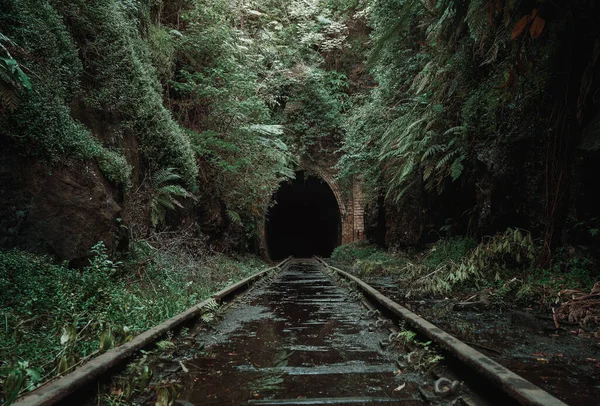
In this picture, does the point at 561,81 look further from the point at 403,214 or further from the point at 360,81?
the point at 360,81

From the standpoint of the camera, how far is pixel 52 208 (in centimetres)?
452

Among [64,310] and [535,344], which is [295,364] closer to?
[535,344]

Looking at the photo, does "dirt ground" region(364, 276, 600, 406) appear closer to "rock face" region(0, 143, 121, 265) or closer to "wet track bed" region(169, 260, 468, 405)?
"wet track bed" region(169, 260, 468, 405)

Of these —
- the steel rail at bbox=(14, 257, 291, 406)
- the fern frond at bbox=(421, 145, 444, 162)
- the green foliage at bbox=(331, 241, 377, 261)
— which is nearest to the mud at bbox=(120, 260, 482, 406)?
the steel rail at bbox=(14, 257, 291, 406)

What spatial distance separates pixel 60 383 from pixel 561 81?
6.14 meters

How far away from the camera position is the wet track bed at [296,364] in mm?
2248

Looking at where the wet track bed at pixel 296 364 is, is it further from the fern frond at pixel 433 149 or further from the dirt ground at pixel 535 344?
the fern frond at pixel 433 149

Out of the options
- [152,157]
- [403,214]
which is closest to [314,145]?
[403,214]

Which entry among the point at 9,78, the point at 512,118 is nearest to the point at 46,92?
the point at 9,78

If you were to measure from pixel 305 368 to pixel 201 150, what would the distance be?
27.8 feet

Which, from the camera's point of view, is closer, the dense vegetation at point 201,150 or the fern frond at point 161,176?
the dense vegetation at point 201,150

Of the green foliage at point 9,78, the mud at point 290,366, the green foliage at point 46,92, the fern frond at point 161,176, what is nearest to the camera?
the mud at point 290,366

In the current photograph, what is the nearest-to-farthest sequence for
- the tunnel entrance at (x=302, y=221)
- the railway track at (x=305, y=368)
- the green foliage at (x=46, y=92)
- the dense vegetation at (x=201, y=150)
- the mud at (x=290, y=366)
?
the railway track at (x=305, y=368)
the mud at (x=290, y=366)
the dense vegetation at (x=201, y=150)
the green foliage at (x=46, y=92)
the tunnel entrance at (x=302, y=221)

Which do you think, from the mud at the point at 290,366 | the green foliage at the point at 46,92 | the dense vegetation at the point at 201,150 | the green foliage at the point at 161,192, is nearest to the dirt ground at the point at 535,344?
the mud at the point at 290,366
